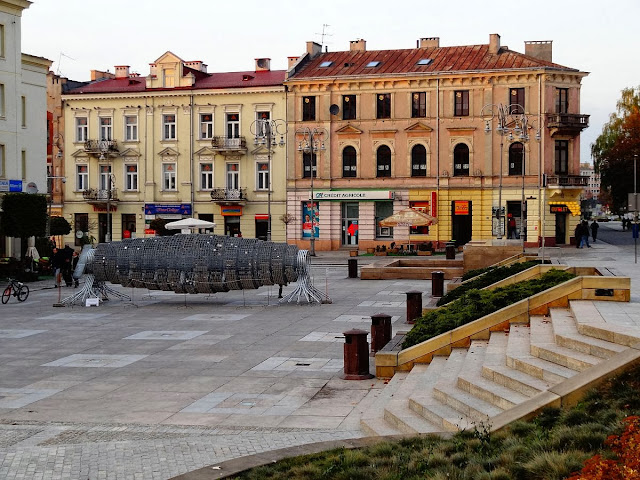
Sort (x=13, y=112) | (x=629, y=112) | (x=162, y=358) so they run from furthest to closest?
(x=629, y=112)
(x=13, y=112)
(x=162, y=358)

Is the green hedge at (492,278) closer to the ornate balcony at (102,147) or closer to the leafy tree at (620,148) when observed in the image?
the ornate balcony at (102,147)

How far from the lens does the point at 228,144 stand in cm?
5962

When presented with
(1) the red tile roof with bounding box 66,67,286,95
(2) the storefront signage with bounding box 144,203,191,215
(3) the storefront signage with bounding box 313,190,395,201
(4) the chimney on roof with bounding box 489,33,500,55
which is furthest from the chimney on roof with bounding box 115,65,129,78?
(4) the chimney on roof with bounding box 489,33,500,55

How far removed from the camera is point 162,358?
1712 centimetres

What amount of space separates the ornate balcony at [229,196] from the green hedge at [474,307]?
139ft

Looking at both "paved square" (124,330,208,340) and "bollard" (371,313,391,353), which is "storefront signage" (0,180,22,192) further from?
"bollard" (371,313,391,353)

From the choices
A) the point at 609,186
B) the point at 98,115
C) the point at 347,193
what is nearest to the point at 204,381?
the point at 347,193

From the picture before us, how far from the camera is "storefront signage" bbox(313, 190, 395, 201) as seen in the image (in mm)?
57094

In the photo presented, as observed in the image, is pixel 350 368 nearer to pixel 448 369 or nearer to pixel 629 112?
pixel 448 369

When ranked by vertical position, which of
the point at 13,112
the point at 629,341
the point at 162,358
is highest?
the point at 13,112

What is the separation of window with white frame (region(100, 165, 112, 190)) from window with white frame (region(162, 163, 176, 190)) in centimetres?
433

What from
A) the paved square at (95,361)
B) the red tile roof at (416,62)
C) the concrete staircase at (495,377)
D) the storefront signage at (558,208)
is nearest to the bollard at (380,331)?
the concrete staircase at (495,377)

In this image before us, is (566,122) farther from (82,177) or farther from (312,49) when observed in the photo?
(82,177)

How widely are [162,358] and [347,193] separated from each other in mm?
41286
